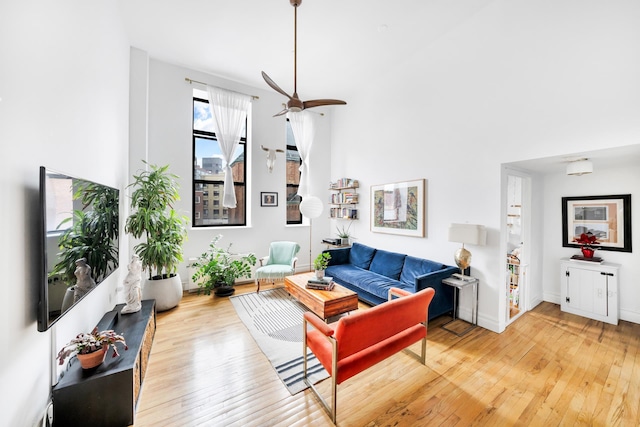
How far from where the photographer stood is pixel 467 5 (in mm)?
2949

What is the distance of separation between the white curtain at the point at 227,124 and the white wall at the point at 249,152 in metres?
0.30

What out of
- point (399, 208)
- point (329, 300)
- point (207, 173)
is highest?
point (207, 173)

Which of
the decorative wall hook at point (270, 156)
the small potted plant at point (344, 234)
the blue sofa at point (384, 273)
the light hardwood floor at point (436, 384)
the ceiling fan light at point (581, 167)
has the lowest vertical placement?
the light hardwood floor at point (436, 384)

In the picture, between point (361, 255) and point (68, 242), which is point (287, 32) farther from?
point (361, 255)

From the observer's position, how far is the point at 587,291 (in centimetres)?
320

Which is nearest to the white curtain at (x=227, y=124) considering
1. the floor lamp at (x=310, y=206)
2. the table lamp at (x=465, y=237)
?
the floor lamp at (x=310, y=206)

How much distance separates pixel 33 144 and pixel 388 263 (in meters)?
3.99

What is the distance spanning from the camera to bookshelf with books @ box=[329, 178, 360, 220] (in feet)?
16.8

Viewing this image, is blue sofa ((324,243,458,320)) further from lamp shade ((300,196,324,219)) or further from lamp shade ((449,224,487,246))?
lamp shade ((300,196,324,219))

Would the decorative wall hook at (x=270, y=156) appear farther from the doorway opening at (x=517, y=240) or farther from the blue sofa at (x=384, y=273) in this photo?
the doorway opening at (x=517, y=240)

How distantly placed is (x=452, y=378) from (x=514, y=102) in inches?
120


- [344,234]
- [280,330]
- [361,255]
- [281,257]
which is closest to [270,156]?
[281,257]

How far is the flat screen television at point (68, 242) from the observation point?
4.15ft

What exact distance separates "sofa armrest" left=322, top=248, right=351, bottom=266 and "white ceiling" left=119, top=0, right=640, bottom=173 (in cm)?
305
